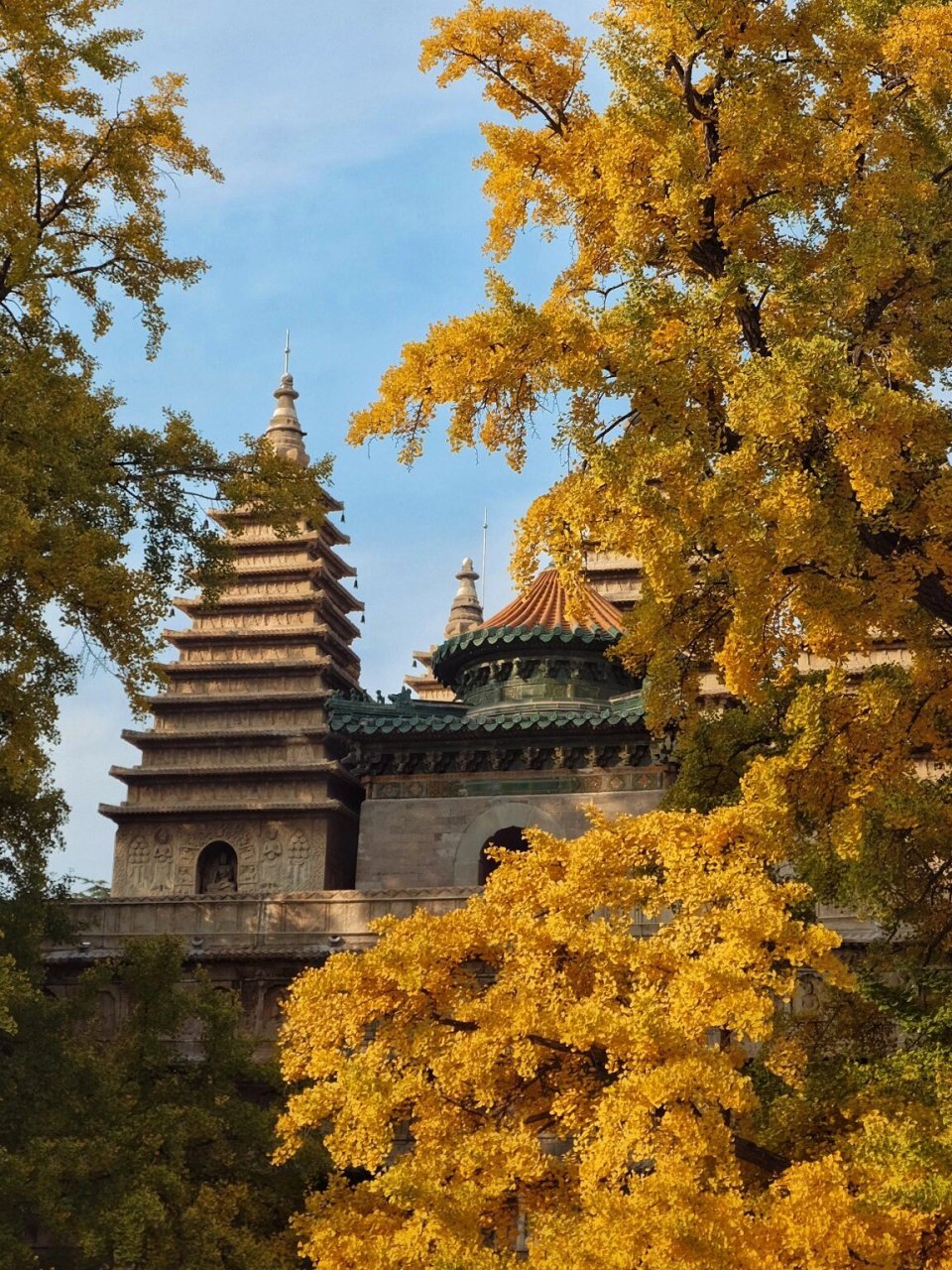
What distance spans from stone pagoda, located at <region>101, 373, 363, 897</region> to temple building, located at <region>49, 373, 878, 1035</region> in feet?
0.11

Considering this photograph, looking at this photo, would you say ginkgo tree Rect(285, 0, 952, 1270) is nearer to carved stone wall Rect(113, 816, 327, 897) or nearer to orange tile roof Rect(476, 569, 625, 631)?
orange tile roof Rect(476, 569, 625, 631)

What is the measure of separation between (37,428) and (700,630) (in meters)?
5.33

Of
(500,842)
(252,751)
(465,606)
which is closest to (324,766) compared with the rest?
(252,751)

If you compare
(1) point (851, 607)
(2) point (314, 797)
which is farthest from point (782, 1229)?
(2) point (314, 797)

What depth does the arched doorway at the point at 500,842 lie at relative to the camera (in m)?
24.0

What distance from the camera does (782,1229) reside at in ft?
35.4

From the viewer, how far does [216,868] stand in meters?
28.9

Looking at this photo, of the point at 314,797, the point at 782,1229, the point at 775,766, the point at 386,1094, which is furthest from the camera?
the point at 314,797

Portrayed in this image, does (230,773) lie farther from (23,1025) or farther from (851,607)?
(851,607)

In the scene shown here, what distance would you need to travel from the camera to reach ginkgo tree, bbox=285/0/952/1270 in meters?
11.2

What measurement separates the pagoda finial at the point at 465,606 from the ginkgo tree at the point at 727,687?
26.2 m

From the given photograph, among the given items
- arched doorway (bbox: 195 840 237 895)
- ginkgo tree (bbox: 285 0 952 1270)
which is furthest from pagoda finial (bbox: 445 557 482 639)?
ginkgo tree (bbox: 285 0 952 1270)

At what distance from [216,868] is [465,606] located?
13701 mm

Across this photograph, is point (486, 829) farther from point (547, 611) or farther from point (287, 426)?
point (287, 426)
